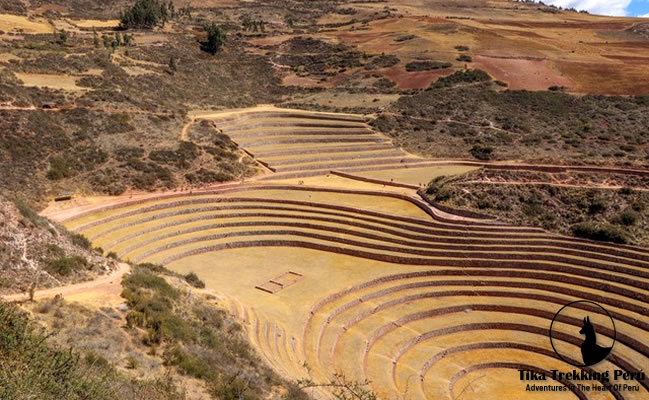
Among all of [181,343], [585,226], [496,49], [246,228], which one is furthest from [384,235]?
[496,49]

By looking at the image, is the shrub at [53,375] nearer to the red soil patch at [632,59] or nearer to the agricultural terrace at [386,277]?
the agricultural terrace at [386,277]

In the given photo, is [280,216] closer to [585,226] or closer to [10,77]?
[585,226]

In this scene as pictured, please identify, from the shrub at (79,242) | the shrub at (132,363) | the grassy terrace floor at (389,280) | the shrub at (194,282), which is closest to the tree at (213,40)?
the grassy terrace floor at (389,280)

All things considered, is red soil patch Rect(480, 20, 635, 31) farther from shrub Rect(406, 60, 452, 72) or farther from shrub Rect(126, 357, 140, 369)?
shrub Rect(126, 357, 140, 369)

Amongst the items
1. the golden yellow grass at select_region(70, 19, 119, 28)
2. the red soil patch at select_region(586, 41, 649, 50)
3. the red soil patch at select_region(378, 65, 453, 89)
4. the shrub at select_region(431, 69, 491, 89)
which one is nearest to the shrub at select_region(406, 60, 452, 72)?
the red soil patch at select_region(378, 65, 453, 89)

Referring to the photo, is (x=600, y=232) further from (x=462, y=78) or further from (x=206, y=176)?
(x=462, y=78)
